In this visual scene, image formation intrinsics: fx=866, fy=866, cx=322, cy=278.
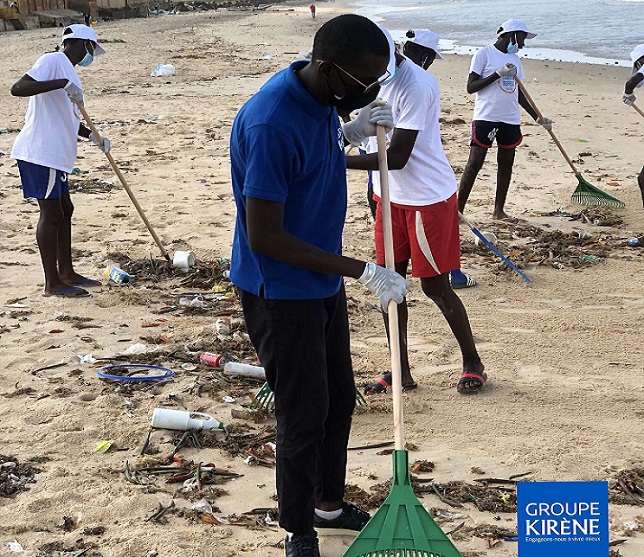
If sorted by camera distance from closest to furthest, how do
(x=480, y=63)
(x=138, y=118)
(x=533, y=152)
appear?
(x=480, y=63) → (x=533, y=152) → (x=138, y=118)

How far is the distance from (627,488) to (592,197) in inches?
211

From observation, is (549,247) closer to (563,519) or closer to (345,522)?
(345,522)

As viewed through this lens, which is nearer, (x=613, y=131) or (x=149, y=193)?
(x=149, y=193)

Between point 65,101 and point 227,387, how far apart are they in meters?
2.59

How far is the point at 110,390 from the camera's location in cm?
474

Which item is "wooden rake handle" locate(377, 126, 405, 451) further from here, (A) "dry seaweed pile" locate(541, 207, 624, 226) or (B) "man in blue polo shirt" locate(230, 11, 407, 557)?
(A) "dry seaweed pile" locate(541, 207, 624, 226)

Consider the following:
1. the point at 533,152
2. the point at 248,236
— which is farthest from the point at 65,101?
the point at 533,152

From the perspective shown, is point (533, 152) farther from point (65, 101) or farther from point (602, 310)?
point (65, 101)

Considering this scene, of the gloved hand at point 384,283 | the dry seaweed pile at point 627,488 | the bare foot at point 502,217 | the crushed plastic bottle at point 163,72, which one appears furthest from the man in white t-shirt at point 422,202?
the crushed plastic bottle at point 163,72

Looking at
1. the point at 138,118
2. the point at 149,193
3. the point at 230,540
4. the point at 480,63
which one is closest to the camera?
the point at 230,540

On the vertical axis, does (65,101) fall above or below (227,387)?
above

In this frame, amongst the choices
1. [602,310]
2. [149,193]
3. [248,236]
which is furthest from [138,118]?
[248,236]

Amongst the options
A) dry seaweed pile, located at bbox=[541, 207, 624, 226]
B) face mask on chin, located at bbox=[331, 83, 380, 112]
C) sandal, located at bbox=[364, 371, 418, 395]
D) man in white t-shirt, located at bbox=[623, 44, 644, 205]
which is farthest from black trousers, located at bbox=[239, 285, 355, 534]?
dry seaweed pile, located at bbox=[541, 207, 624, 226]

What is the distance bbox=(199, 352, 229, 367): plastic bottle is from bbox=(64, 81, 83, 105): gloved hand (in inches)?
84.2
